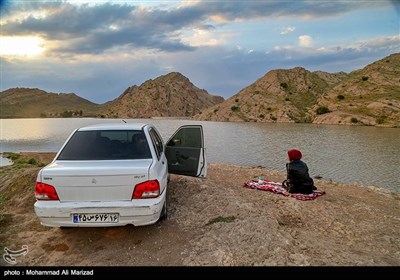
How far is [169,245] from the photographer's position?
5.95 metres

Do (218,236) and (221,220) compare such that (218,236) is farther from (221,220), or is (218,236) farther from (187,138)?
(187,138)

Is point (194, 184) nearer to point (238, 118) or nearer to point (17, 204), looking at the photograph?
point (17, 204)

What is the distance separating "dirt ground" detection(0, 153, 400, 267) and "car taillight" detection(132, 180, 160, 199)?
3.62ft

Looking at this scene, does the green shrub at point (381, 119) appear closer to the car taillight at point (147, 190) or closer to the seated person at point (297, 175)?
the seated person at point (297, 175)

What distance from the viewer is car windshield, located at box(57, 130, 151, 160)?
6203 millimetres

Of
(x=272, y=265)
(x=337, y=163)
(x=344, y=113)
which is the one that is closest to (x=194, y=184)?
(x=272, y=265)

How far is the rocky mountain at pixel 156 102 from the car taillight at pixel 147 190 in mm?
166297

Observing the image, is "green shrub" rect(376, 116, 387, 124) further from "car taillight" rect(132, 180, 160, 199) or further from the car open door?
"car taillight" rect(132, 180, 160, 199)

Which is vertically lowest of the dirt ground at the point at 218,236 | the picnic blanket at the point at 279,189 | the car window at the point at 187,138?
the picnic blanket at the point at 279,189

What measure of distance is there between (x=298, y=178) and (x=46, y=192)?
7927mm

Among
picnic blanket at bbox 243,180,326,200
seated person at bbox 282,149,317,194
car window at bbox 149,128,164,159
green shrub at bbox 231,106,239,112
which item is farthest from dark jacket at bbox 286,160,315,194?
green shrub at bbox 231,106,239,112

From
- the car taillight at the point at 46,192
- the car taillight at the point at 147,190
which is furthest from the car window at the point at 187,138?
the car taillight at the point at 46,192

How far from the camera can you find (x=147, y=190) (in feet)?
18.1

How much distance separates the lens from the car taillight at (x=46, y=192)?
17.7ft
